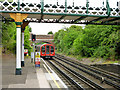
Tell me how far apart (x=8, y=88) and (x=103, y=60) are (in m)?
19.4

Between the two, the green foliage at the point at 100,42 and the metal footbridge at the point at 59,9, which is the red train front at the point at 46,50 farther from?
the metal footbridge at the point at 59,9

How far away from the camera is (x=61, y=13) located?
1304 cm

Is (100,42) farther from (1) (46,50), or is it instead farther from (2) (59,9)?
(2) (59,9)

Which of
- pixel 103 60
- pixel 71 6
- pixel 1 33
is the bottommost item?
pixel 103 60

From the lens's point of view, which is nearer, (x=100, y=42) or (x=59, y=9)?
(x=59, y=9)

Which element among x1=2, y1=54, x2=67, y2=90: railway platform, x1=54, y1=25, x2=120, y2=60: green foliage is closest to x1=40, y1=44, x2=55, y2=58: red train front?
x1=54, y1=25, x2=120, y2=60: green foliage

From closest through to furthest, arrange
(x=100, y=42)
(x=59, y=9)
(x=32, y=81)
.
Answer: (x=32, y=81) → (x=59, y=9) → (x=100, y=42)

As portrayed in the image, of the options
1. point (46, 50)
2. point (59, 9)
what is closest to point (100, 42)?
point (46, 50)

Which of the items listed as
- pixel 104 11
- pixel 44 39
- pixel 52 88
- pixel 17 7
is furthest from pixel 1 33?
pixel 44 39

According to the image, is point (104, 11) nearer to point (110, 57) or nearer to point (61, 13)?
point (61, 13)

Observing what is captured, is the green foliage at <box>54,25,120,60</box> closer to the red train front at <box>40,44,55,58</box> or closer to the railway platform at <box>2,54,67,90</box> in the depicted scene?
the red train front at <box>40,44,55,58</box>

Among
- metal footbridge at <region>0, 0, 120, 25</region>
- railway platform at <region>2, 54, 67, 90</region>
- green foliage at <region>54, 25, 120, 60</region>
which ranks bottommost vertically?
railway platform at <region>2, 54, 67, 90</region>

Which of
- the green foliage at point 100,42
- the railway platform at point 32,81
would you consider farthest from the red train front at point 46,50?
the railway platform at point 32,81

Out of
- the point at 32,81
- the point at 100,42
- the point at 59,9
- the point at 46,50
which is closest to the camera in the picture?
the point at 32,81
